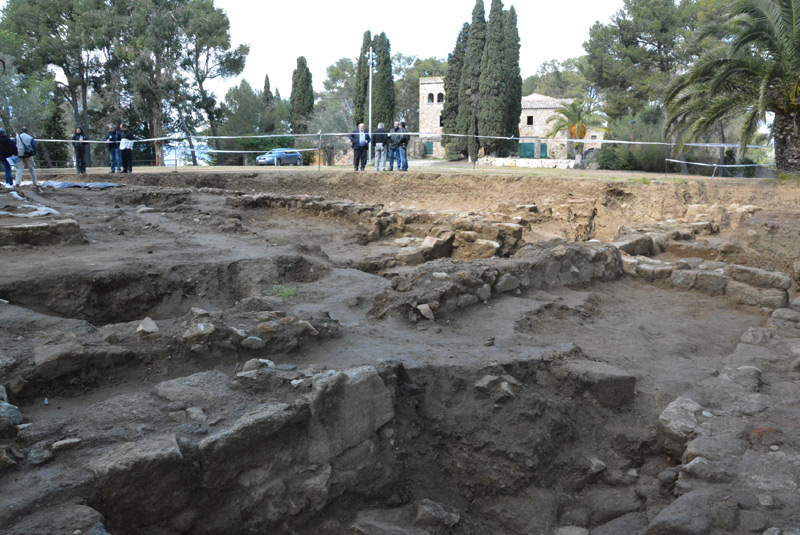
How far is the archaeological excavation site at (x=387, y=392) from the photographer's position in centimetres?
306

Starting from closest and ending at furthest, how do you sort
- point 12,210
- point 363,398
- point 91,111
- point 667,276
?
point 363,398
point 667,276
point 12,210
point 91,111

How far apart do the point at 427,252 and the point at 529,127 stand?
125ft

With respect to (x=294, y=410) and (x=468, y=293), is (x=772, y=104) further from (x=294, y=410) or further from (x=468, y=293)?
(x=294, y=410)

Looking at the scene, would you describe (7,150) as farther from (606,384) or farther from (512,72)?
(512,72)

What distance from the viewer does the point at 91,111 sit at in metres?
34.1

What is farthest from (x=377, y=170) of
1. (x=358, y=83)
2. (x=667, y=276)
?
(x=358, y=83)

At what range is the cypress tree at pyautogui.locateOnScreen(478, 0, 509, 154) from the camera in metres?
28.0

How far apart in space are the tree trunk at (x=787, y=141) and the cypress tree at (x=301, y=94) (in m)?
30.0

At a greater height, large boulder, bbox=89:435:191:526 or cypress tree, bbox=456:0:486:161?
cypress tree, bbox=456:0:486:161

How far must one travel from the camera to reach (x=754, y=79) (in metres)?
12.6

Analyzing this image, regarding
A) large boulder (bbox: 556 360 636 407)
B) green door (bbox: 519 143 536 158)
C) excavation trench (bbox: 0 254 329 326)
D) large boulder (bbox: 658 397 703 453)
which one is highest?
green door (bbox: 519 143 536 158)

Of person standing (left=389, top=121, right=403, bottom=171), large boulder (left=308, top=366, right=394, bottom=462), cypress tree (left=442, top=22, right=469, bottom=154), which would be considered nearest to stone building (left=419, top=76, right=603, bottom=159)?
cypress tree (left=442, top=22, right=469, bottom=154)

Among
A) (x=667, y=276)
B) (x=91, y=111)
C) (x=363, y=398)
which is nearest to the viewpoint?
(x=363, y=398)

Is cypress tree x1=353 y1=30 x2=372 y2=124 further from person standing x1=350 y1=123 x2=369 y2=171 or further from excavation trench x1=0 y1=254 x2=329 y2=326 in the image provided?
excavation trench x1=0 y1=254 x2=329 y2=326
